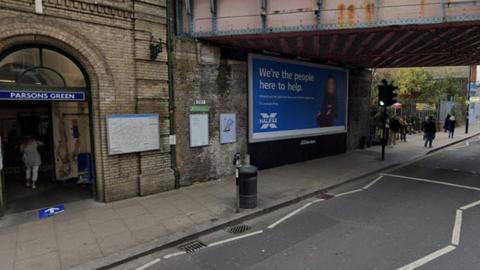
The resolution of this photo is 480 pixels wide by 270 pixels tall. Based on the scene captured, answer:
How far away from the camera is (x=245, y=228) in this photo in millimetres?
6281

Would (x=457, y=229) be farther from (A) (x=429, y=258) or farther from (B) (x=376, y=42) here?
(B) (x=376, y=42)

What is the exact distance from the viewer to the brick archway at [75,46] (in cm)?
630

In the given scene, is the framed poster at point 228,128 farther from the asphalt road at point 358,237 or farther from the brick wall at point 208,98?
the asphalt road at point 358,237

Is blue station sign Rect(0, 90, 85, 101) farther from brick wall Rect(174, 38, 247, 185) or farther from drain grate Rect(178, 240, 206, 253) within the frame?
drain grate Rect(178, 240, 206, 253)

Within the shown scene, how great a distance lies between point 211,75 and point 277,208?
15.1ft

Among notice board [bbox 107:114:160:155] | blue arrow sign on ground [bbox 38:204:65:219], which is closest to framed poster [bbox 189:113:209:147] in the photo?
notice board [bbox 107:114:160:155]

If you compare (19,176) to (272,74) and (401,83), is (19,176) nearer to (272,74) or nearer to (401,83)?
(272,74)

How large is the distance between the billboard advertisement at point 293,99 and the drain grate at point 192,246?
5617 mm

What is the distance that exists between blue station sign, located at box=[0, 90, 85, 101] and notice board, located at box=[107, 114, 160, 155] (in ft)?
2.99

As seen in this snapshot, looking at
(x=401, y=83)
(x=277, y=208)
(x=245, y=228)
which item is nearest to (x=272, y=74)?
(x=277, y=208)

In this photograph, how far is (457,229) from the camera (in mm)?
5988

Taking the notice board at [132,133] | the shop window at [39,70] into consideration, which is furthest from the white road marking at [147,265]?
the shop window at [39,70]

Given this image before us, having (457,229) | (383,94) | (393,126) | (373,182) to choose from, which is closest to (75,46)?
(457,229)

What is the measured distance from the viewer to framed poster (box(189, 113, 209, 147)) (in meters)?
9.22
